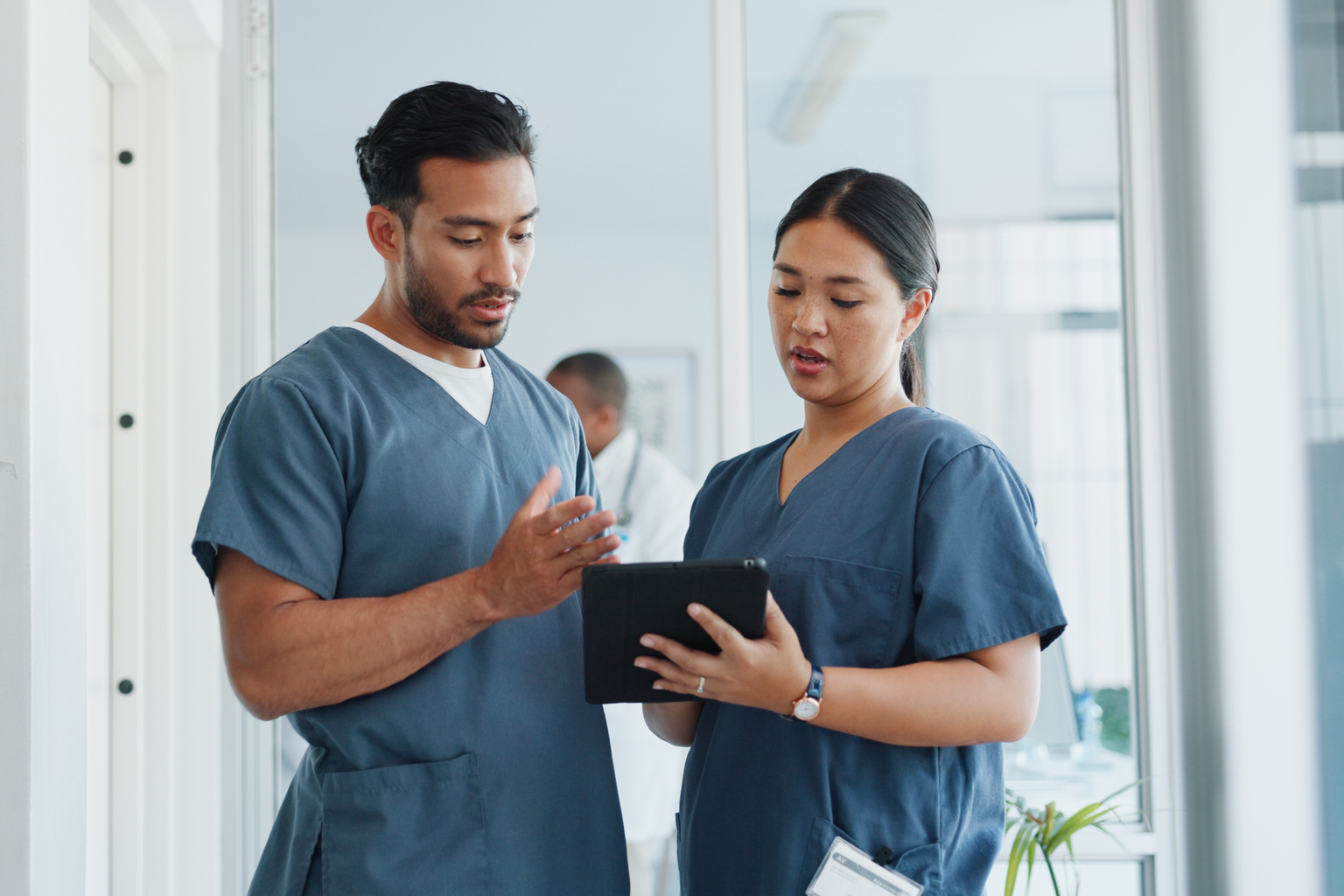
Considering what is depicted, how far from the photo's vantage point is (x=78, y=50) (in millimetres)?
1246

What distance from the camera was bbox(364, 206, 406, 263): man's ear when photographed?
4.01 ft

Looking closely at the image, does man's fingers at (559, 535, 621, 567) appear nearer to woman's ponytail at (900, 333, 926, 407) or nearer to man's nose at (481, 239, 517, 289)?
man's nose at (481, 239, 517, 289)

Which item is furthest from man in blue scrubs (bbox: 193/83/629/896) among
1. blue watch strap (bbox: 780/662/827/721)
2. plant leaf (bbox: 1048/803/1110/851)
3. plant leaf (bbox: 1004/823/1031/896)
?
plant leaf (bbox: 1048/803/1110/851)

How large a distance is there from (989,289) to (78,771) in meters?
2.02

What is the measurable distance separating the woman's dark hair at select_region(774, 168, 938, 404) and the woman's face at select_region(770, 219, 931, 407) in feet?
0.03

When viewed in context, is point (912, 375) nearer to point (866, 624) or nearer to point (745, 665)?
point (866, 624)

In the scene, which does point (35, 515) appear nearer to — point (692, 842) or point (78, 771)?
point (78, 771)

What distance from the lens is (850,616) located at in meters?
1.09

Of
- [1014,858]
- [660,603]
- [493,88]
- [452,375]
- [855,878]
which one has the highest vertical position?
[493,88]

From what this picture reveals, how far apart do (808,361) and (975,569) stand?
1.00ft

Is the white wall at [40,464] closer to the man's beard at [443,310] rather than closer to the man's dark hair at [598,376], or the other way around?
the man's beard at [443,310]

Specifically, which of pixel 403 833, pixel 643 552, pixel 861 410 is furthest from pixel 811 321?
pixel 643 552

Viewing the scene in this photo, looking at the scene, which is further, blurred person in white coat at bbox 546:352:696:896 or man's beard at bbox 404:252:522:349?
blurred person in white coat at bbox 546:352:696:896

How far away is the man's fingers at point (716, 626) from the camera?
95cm
